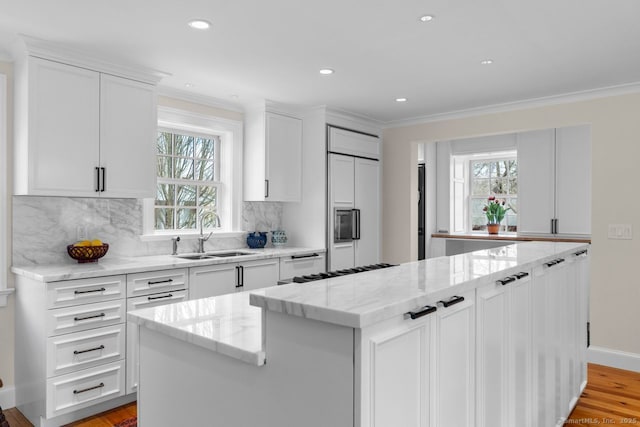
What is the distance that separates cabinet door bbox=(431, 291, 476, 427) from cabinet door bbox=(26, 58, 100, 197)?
107 inches

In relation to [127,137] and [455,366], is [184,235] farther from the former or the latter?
[455,366]

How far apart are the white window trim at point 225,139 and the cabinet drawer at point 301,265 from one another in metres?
0.70

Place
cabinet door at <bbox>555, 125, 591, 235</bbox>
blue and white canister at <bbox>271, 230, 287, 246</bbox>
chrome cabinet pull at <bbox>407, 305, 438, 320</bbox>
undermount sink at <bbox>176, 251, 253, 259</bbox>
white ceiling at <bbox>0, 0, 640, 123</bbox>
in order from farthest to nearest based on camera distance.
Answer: cabinet door at <bbox>555, 125, 591, 235</bbox> → blue and white canister at <bbox>271, 230, 287, 246</bbox> → undermount sink at <bbox>176, 251, 253, 259</bbox> → white ceiling at <bbox>0, 0, 640, 123</bbox> → chrome cabinet pull at <bbox>407, 305, 438, 320</bbox>

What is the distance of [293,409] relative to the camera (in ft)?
3.79

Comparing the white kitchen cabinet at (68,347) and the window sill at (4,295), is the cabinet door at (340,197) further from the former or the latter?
the window sill at (4,295)

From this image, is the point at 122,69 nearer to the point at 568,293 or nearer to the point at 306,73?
the point at 306,73

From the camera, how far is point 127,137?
334 centimetres

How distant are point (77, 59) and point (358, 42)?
6.38 ft

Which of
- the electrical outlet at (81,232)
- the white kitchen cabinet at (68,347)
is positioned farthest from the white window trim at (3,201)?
the electrical outlet at (81,232)

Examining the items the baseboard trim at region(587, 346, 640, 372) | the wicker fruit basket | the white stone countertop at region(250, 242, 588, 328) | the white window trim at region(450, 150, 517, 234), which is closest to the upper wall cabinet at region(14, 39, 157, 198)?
the wicker fruit basket

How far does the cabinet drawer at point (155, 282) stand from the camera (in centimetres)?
308

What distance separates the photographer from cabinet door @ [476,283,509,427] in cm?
161

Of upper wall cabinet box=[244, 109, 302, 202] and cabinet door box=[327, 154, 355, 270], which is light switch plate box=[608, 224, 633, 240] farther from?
upper wall cabinet box=[244, 109, 302, 202]

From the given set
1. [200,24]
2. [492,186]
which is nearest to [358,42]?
[200,24]
